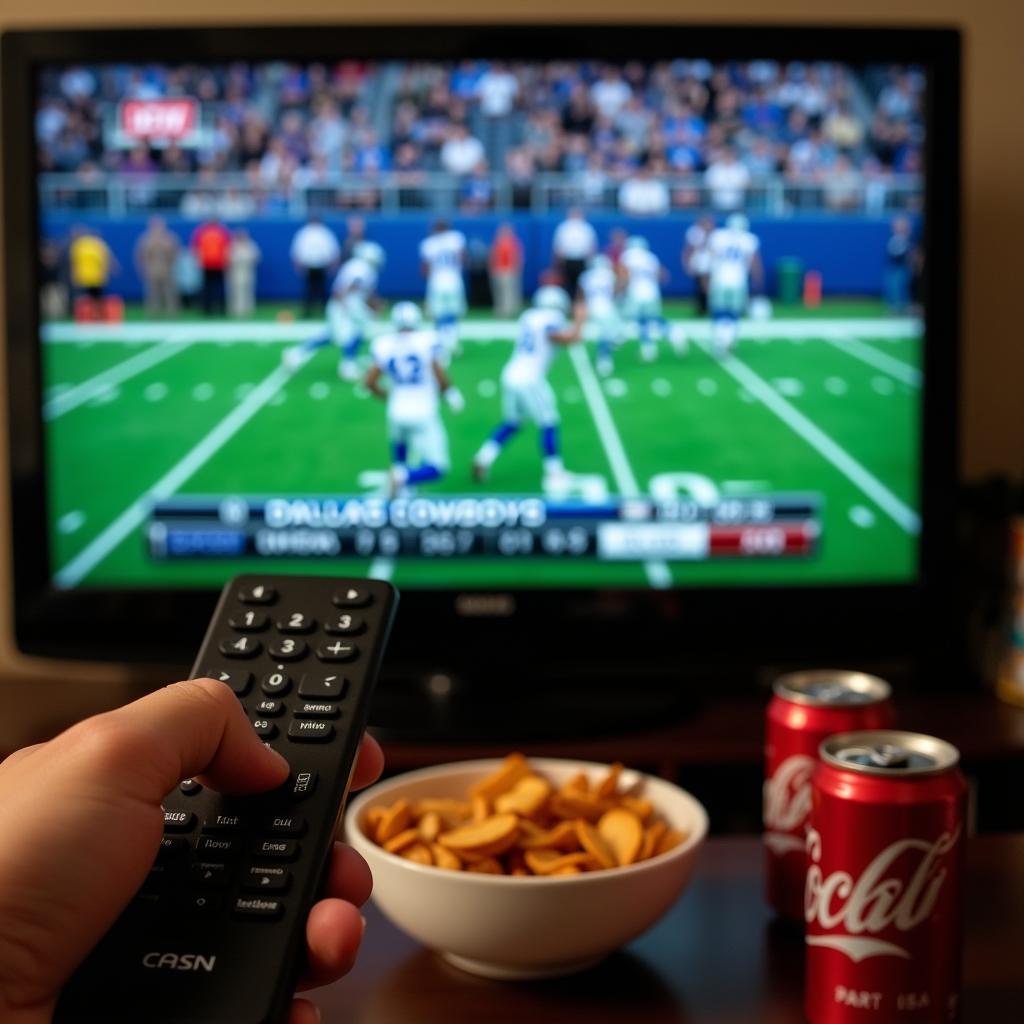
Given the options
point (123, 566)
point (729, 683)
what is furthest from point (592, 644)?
point (123, 566)

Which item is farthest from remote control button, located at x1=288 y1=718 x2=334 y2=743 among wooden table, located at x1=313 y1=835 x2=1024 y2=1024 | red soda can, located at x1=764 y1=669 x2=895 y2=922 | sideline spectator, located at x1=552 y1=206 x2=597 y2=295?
sideline spectator, located at x1=552 y1=206 x2=597 y2=295

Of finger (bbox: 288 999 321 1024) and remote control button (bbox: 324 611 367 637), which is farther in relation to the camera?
remote control button (bbox: 324 611 367 637)

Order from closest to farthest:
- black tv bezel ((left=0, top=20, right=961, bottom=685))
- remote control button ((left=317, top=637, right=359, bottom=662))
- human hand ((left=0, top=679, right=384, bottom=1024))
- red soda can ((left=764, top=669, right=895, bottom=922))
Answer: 1. human hand ((left=0, top=679, right=384, bottom=1024))
2. remote control button ((left=317, top=637, right=359, bottom=662))
3. red soda can ((left=764, top=669, right=895, bottom=922))
4. black tv bezel ((left=0, top=20, right=961, bottom=685))

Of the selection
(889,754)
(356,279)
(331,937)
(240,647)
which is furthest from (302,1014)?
(356,279)

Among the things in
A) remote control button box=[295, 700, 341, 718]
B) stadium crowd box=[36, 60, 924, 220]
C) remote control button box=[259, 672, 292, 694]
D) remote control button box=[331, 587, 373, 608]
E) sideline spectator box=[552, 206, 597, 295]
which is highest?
stadium crowd box=[36, 60, 924, 220]

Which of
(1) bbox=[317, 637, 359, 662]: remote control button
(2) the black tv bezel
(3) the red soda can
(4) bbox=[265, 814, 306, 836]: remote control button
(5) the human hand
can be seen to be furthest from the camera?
(2) the black tv bezel

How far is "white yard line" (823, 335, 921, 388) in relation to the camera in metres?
2.01

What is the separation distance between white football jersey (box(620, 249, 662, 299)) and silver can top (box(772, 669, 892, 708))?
3.47 ft

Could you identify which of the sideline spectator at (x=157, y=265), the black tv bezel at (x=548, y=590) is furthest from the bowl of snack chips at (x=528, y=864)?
the sideline spectator at (x=157, y=265)

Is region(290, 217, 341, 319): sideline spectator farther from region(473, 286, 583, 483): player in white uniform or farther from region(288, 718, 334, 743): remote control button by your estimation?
region(288, 718, 334, 743): remote control button

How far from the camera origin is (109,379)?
6.72 ft

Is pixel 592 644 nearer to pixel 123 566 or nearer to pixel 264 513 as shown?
pixel 264 513

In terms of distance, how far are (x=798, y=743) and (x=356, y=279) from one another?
4.03 ft

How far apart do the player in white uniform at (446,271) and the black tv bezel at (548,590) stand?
25cm
